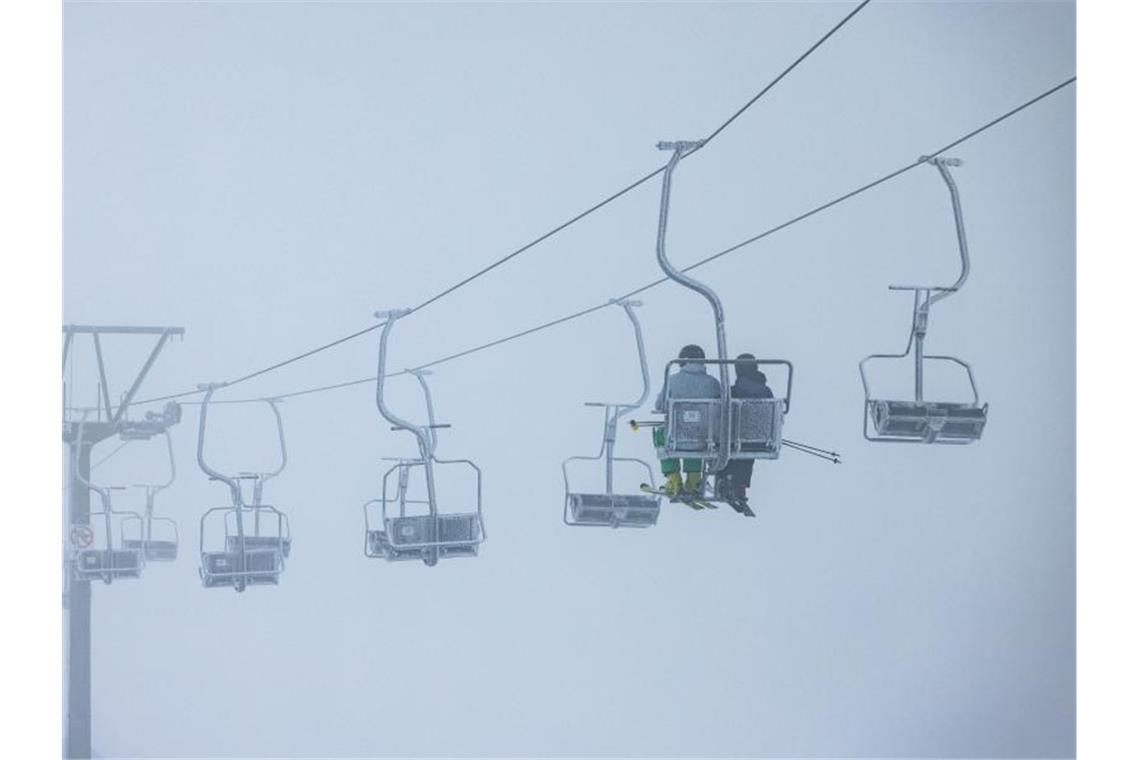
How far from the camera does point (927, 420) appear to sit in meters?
5.95

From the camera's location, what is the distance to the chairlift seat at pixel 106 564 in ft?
34.3

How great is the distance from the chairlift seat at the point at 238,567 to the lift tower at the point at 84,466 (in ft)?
6.61

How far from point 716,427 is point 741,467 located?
112 centimetres

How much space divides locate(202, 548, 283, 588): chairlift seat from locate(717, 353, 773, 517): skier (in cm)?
351

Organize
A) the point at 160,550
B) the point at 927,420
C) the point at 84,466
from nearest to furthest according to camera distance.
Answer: the point at 927,420
the point at 84,466
the point at 160,550

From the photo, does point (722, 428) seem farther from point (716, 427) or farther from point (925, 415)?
point (925, 415)

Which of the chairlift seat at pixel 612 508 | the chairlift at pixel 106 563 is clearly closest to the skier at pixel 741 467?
the chairlift seat at pixel 612 508

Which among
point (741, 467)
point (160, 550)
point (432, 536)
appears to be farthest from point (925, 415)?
point (160, 550)

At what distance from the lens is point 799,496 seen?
1741 centimetres

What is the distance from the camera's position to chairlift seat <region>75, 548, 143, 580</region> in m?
10.5

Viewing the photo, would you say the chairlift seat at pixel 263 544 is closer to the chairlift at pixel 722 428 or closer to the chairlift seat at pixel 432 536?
the chairlift seat at pixel 432 536

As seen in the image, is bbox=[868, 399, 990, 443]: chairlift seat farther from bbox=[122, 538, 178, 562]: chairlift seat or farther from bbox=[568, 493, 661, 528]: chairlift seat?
bbox=[122, 538, 178, 562]: chairlift seat

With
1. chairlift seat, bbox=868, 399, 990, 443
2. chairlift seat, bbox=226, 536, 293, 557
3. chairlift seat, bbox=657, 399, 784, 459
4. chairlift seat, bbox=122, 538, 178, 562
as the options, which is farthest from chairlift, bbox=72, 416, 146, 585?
chairlift seat, bbox=868, 399, 990, 443
